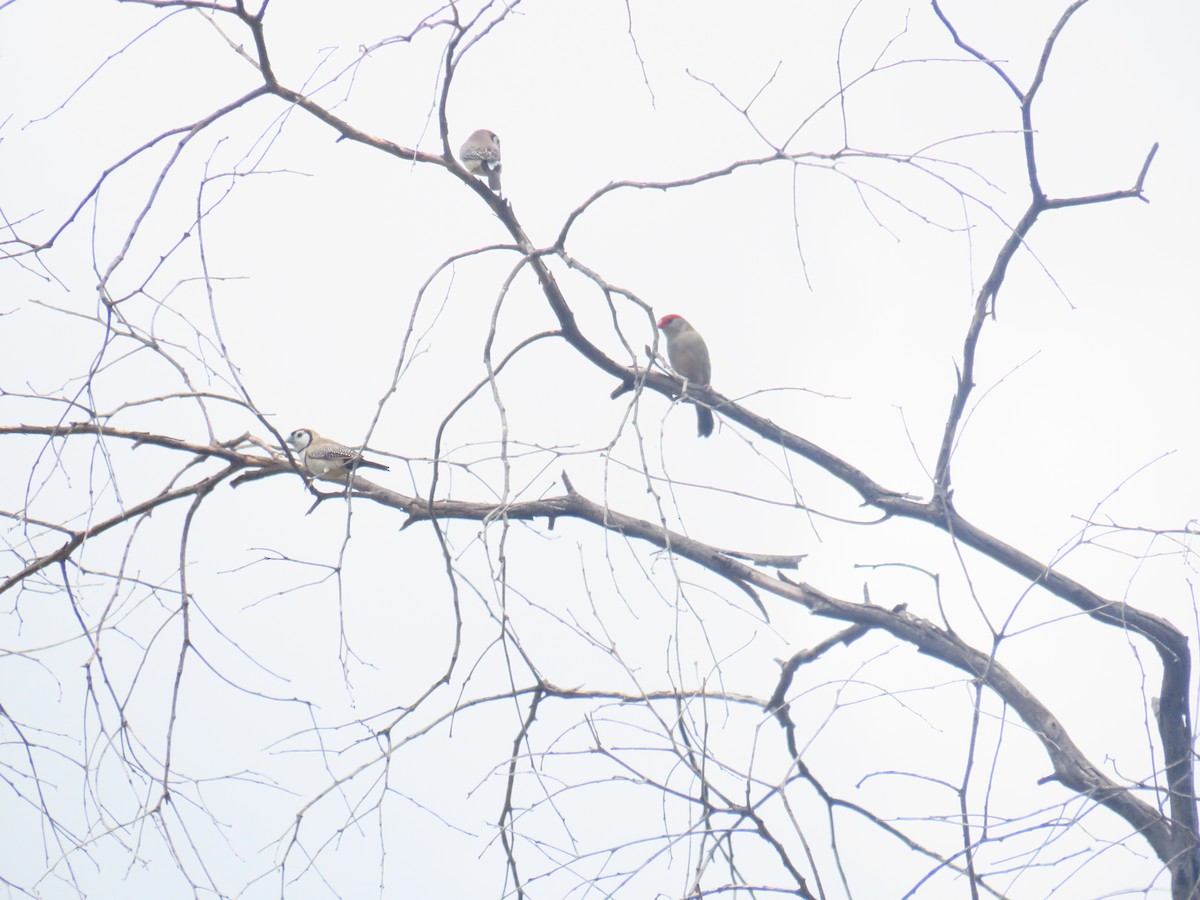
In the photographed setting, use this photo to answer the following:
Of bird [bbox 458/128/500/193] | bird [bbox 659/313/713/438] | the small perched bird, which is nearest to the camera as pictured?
bird [bbox 458/128/500/193]

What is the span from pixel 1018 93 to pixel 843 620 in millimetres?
1568

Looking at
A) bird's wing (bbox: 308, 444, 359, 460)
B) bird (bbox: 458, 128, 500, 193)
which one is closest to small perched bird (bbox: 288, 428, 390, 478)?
bird's wing (bbox: 308, 444, 359, 460)

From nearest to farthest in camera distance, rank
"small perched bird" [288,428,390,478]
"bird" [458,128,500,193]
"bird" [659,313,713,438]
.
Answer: "bird" [458,128,500,193], "small perched bird" [288,428,390,478], "bird" [659,313,713,438]

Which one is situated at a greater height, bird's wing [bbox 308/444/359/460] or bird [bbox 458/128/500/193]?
bird [bbox 458/128/500/193]

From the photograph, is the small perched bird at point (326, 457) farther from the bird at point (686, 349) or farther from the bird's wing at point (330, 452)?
the bird at point (686, 349)

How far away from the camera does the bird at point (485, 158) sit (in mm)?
5211

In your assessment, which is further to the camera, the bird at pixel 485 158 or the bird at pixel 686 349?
the bird at pixel 686 349

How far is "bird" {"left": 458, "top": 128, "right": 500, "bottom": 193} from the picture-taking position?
5211 millimetres

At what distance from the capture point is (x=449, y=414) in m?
2.54

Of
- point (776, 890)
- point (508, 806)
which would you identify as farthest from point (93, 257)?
point (776, 890)

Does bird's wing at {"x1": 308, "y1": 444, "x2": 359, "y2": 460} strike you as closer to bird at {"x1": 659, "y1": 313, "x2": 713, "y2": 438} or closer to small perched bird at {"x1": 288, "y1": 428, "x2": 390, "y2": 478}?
small perched bird at {"x1": 288, "y1": 428, "x2": 390, "y2": 478}

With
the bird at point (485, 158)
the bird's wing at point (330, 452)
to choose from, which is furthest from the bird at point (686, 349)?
the bird's wing at point (330, 452)

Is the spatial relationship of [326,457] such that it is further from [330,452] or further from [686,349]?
[686,349]

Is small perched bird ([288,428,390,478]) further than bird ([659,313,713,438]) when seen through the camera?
No
